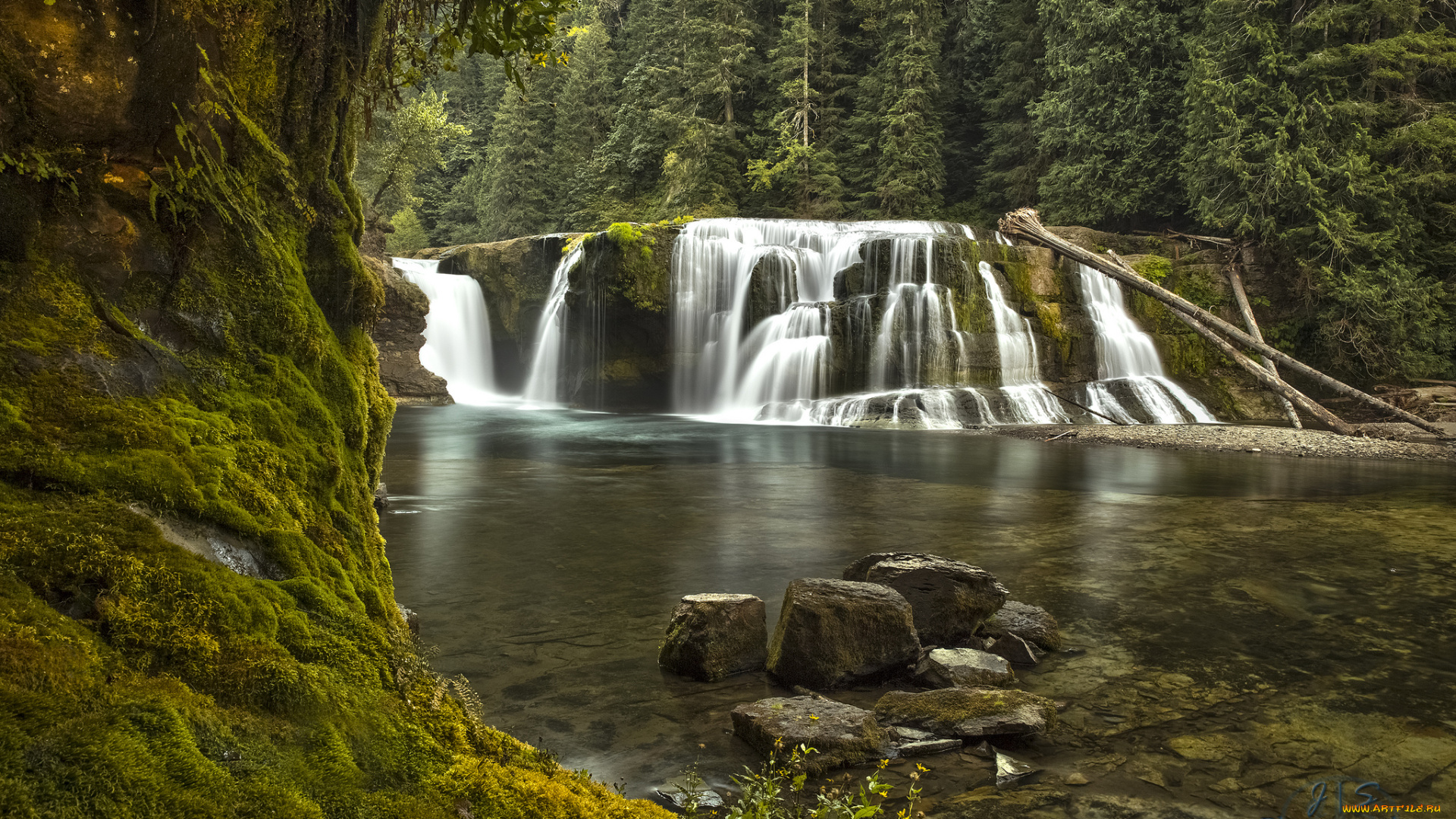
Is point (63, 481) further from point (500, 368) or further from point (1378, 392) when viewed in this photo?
point (500, 368)

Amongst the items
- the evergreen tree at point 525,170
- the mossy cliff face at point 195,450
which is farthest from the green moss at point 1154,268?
the evergreen tree at point 525,170

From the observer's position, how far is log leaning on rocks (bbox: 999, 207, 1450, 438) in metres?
17.5

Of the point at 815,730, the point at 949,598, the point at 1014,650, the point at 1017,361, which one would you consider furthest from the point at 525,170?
the point at 815,730

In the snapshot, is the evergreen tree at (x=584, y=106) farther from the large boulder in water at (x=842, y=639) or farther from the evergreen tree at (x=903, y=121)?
the large boulder in water at (x=842, y=639)

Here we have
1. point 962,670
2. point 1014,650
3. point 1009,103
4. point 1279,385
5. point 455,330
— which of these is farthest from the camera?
point 1009,103

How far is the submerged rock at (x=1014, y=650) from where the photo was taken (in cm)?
495

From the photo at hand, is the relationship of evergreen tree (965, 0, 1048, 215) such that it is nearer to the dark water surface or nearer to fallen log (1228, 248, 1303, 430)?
fallen log (1228, 248, 1303, 430)

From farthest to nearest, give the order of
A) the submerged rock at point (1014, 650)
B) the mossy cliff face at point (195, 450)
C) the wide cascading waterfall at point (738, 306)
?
the wide cascading waterfall at point (738, 306) < the submerged rock at point (1014, 650) < the mossy cliff face at point (195, 450)

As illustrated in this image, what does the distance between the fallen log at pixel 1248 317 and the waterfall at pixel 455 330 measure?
77.0 feet

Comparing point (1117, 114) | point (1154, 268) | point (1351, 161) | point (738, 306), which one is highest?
point (1117, 114)

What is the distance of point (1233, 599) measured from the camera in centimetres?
630

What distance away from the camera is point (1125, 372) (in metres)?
23.4

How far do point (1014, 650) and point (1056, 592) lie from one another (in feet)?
5.53

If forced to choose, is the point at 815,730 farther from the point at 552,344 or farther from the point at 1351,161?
the point at 1351,161
